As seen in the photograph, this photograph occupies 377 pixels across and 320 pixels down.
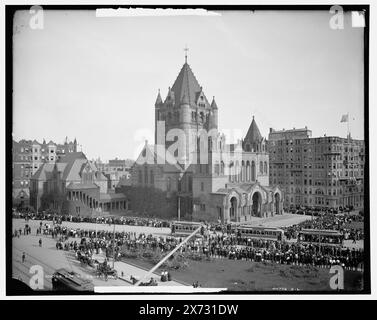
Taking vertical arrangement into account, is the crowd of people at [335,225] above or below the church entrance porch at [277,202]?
below

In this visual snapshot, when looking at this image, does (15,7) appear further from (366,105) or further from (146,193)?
(366,105)

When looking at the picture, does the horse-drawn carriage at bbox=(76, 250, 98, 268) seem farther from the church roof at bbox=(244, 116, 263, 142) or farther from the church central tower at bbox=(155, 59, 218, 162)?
the church roof at bbox=(244, 116, 263, 142)

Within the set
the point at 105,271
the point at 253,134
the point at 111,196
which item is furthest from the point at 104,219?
the point at 253,134

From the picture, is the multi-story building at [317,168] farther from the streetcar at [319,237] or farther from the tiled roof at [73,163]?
the tiled roof at [73,163]

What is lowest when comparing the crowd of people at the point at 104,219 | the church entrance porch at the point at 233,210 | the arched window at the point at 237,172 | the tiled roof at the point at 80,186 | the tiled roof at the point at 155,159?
the crowd of people at the point at 104,219

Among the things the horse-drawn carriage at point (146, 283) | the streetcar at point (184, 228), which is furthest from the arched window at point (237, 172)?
the horse-drawn carriage at point (146, 283)

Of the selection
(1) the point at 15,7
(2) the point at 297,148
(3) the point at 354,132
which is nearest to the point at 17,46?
(1) the point at 15,7
